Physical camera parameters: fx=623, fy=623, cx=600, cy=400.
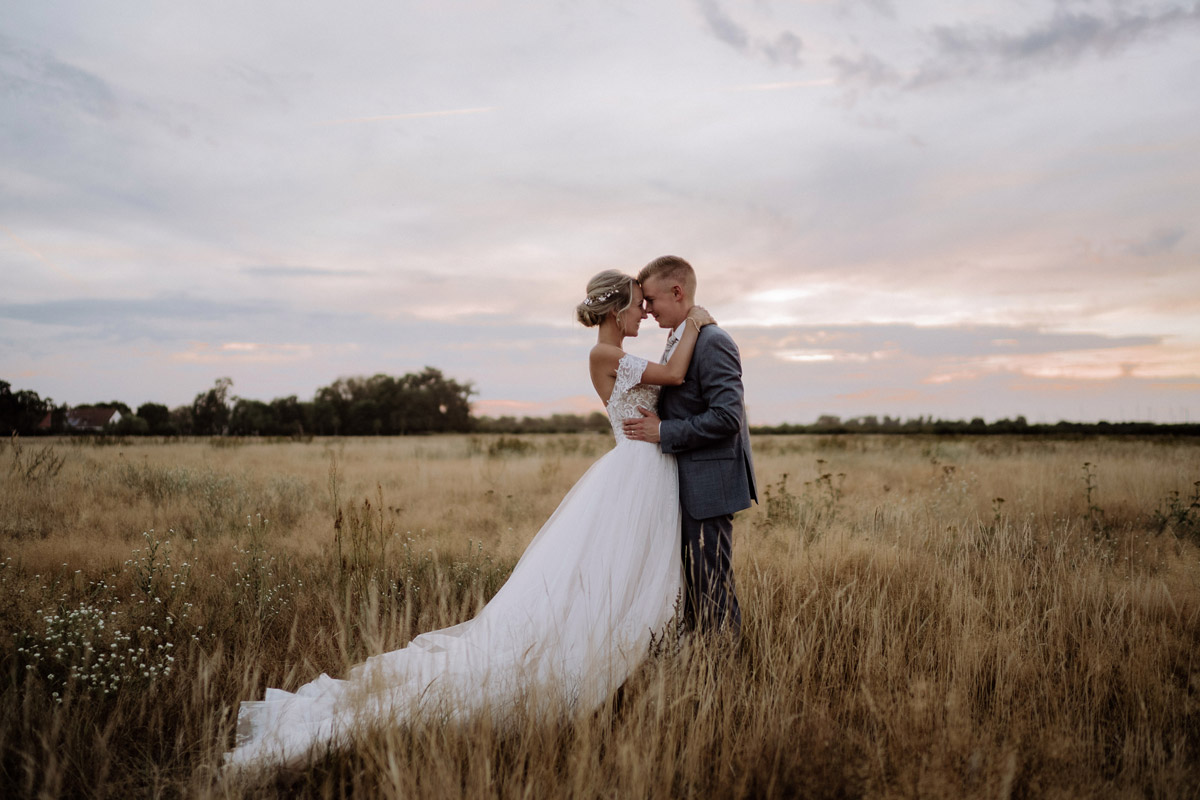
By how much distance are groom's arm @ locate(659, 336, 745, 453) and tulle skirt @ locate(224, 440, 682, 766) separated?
213mm

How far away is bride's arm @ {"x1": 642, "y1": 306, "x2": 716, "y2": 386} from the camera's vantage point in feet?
12.4

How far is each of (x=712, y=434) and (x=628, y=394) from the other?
62 centimetres

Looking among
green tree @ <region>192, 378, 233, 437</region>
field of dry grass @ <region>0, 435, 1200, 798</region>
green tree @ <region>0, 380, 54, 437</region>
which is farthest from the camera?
green tree @ <region>192, 378, 233, 437</region>

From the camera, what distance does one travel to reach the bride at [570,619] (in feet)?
9.71

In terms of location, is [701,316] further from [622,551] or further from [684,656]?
[684,656]

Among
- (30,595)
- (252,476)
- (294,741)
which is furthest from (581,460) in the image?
(294,741)

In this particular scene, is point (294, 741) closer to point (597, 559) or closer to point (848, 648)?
point (597, 559)

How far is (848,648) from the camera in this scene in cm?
401

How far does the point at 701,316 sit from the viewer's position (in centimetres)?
391

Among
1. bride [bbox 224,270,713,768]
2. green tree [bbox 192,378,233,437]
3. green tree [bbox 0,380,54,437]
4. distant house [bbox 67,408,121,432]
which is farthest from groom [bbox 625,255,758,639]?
green tree [bbox 192,378,233,437]

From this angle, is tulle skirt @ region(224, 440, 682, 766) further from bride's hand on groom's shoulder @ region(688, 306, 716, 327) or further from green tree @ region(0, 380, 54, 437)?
green tree @ region(0, 380, 54, 437)

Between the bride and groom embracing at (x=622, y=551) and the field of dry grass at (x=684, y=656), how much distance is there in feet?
0.75

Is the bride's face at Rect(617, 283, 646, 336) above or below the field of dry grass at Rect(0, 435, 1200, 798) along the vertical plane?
above

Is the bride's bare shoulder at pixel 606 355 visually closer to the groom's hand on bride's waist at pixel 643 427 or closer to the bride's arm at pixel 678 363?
the bride's arm at pixel 678 363
